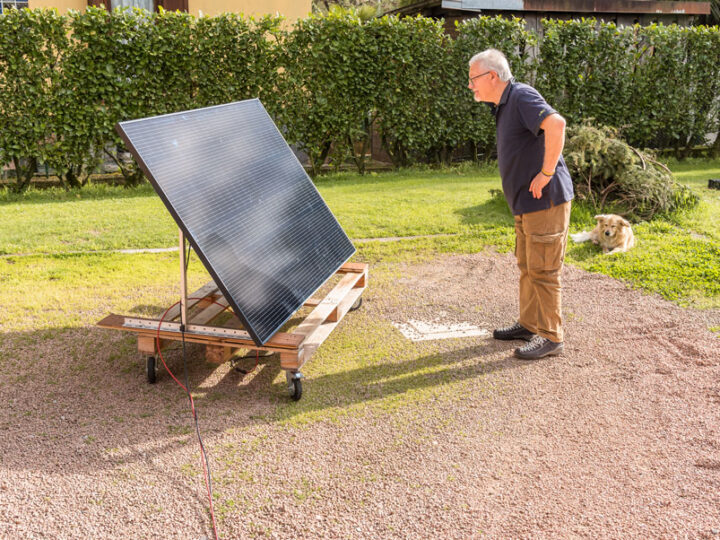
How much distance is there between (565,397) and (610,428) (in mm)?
437

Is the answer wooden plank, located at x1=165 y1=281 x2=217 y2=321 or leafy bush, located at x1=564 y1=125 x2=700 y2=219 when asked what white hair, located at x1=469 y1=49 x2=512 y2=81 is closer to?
wooden plank, located at x1=165 y1=281 x2=217 y2=321

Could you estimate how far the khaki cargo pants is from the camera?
4.64 metres

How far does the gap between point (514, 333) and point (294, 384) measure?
6.65ft

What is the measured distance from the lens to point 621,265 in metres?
7.09

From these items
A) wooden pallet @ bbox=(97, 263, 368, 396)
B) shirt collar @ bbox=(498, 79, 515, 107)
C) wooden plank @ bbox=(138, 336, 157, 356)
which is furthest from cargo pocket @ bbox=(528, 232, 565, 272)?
wooden plank @ bbox=(138, 336, 157, 356)

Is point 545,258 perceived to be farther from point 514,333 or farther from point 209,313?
point 209,313

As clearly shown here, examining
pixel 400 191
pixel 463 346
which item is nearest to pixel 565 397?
pixel 463 346

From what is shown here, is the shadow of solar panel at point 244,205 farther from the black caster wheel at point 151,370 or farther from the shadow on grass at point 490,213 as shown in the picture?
the shadow on grass at point 490,213

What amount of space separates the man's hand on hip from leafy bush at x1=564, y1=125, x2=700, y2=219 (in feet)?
15.0

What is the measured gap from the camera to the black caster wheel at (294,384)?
418 centimetres

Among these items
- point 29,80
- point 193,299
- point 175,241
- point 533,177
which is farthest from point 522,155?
point 29,80

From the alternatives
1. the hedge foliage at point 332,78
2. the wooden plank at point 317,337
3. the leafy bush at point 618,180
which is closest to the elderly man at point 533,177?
the wooden plank at point 317,337

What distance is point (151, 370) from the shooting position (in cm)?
446

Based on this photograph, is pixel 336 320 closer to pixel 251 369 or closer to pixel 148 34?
pixel 251 369
